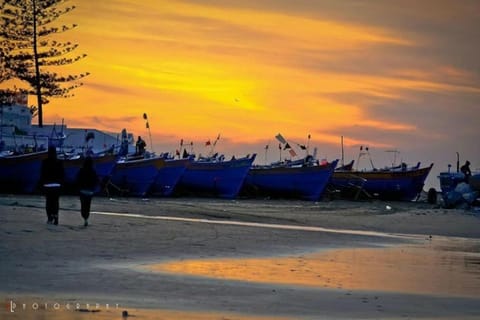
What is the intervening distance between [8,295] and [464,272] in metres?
8.82

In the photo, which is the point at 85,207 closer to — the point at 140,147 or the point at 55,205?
the point at 55,205

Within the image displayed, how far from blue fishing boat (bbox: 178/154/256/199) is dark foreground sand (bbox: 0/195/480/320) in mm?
22912

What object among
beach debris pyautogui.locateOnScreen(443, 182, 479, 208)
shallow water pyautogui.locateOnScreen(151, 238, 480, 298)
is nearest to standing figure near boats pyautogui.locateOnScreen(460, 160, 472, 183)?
beach debris pyautogui.locateOnScreen(443, 182, 479, 208)

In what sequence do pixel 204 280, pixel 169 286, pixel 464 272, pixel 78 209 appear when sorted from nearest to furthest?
1. pixel 169 286
2. pixel 204 280
3. pixel 464 272
4. pixel 78 209

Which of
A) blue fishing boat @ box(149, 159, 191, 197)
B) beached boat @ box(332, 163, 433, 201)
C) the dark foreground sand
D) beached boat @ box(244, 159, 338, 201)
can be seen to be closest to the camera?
the dark foreground sand

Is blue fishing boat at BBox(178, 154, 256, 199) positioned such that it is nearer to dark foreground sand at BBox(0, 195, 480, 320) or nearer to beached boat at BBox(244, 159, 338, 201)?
beached boat at BBox(244, 159, 338, 201)

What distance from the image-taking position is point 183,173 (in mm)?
50562

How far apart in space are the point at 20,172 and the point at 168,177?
917 centimetres

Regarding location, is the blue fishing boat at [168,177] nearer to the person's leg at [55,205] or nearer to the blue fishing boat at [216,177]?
the blue fishing boat at [216,177]

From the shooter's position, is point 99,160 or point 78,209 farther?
point 99,160

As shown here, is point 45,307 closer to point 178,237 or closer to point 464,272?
point 464,272

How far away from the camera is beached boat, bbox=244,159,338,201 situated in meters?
54.2

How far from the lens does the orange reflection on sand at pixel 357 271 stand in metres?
15.3

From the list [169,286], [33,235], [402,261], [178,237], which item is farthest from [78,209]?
[169,286]
